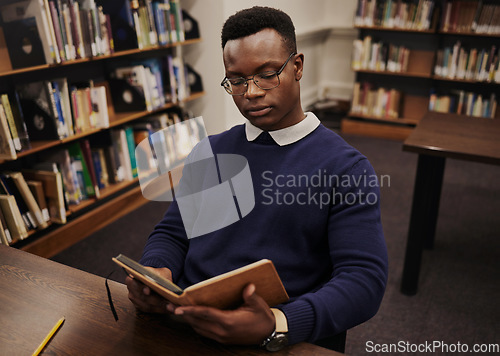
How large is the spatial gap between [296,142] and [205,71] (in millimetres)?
2392

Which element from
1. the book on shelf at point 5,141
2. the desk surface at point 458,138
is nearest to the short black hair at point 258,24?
the desk surface at point 458,138

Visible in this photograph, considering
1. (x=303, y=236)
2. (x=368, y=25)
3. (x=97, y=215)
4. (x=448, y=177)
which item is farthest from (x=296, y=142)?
(x=368, y=25)

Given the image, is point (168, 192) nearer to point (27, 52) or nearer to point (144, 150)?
point (144, 150)

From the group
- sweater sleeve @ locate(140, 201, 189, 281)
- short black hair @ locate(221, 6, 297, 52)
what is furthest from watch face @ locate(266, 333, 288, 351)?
short black hair @ locate(221, 6, 297, 52)

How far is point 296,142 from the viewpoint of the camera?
1025 millimetres

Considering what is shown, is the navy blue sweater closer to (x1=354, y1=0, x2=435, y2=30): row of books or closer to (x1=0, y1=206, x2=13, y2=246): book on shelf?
(x1=0, y1=206, x2=13, y2=246): book on shelf

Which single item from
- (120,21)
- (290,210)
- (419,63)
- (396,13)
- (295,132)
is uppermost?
(120,21)

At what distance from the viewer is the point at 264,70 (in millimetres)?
961

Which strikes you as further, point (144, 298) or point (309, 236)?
point (309, 236)

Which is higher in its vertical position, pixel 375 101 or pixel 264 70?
pixel 264 70

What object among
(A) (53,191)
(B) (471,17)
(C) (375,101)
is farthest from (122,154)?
(B) (471,17)

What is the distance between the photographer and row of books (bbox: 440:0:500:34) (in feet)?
12.0

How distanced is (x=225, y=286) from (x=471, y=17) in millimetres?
4066

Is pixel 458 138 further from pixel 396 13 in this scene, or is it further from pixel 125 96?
pixel 396 13
